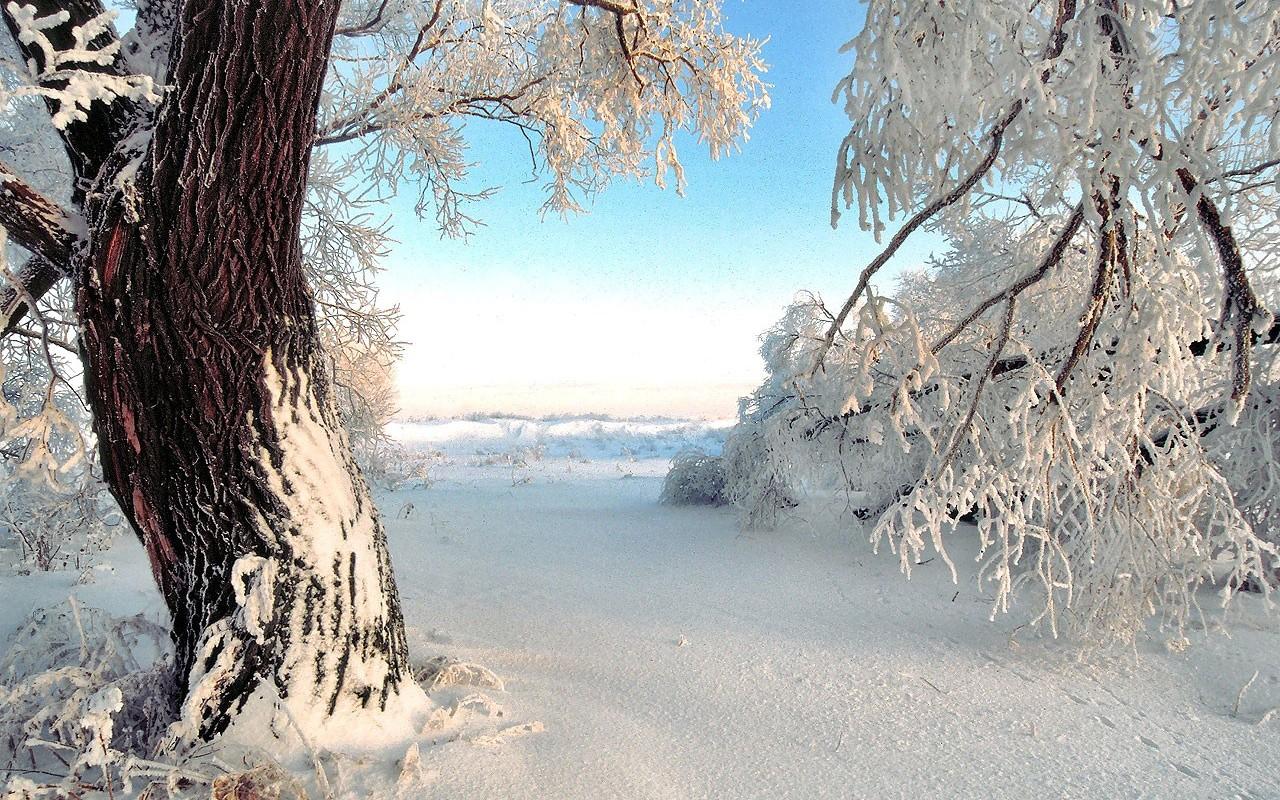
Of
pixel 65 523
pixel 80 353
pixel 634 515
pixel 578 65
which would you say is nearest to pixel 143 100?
pixel 80 353

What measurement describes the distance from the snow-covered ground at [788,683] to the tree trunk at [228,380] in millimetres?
628

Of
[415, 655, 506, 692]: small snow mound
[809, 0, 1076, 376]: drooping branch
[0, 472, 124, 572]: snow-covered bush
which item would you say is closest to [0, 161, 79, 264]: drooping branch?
[415, 655, 506, 692]: small snow mound

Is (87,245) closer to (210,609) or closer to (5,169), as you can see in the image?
(5,169)

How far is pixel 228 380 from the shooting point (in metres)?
2.06

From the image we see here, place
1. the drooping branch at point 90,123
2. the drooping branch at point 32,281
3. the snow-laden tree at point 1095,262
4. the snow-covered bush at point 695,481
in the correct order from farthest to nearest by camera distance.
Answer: the snow-covered bush at point 695,481, the drooping branch at point 32,281, the drooping branch at point 90,123, the snow-laden tree at point 1095,262

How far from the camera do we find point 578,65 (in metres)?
4.83

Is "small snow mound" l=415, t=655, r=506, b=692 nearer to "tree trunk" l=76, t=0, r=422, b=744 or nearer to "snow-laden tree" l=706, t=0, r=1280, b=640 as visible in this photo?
"tree trunk" l=76, t=0, r=422, b=744

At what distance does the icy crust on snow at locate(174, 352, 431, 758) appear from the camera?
202 centimetres

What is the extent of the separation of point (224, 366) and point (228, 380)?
5cm

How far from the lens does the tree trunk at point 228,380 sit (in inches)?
78.2

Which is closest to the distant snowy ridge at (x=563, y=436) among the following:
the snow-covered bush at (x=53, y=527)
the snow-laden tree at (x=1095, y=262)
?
the snow-covered bush at (x=53, y=527)

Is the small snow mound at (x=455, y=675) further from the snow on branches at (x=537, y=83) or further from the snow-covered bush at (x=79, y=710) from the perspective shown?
the snow on branches at (x=537, y=83)

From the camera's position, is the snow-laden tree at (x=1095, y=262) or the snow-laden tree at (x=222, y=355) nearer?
the snow-laden tree at (x=1095, y=262)

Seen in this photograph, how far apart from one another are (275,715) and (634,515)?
5.72 m
